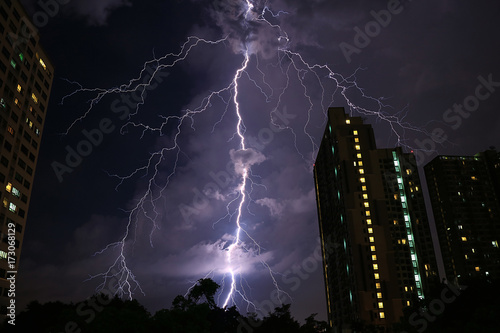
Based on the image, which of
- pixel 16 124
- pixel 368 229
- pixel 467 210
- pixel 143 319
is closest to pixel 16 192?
pixel 16 124

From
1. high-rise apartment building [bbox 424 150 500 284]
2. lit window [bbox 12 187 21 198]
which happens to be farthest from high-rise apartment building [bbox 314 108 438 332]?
lit window [bbox 12 187 21 198]

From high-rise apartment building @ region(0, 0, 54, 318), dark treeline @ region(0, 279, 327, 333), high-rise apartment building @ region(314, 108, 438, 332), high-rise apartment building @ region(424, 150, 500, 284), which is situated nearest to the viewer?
dark treeline @ region(0, 279, 327, 333)

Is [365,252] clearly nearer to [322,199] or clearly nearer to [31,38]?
[322,199]

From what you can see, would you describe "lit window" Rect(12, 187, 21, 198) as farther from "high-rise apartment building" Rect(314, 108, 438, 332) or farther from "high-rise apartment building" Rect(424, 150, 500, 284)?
"high-rise apartment building" Rect(424, 150, 500, 284)

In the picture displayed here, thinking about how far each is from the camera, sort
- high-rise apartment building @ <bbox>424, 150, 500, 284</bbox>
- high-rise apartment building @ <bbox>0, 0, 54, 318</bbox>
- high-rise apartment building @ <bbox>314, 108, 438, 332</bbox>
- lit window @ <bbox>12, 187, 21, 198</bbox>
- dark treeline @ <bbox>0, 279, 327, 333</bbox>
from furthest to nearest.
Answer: high-rise apartment building @ <bbox>424, 150, 500, 284</bbox> → high-rise apartment building @ <bbox>314, 108, 438, 332</bbox> → lit window @ <bbox>12, 187, 21, 198</bbox> → high-rise apartment building @ <bbox>0, 0, 54, 318</bbox> → dark treeline @ <bbox>0, 279, 327, 333</bbox>

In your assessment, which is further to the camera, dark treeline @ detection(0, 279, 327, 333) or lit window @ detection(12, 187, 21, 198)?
lit window @ detection(12, 187, 21, 198)

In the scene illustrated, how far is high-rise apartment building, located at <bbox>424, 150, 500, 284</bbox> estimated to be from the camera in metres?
87.8

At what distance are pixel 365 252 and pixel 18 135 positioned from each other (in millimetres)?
50797

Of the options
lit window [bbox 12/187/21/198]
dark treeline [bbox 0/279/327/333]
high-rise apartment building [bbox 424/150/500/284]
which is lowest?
dark treeline [bbox 0/279/327/333]

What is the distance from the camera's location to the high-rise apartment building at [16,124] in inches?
1636

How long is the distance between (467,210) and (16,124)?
94538 mm

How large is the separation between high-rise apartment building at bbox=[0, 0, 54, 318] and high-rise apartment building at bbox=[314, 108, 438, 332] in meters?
43.9

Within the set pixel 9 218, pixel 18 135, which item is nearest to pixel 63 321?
→ pixel 9 218

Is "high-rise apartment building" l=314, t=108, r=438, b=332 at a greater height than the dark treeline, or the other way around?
"high-rise apartment building" l=314, t=108, r=438, b=332
